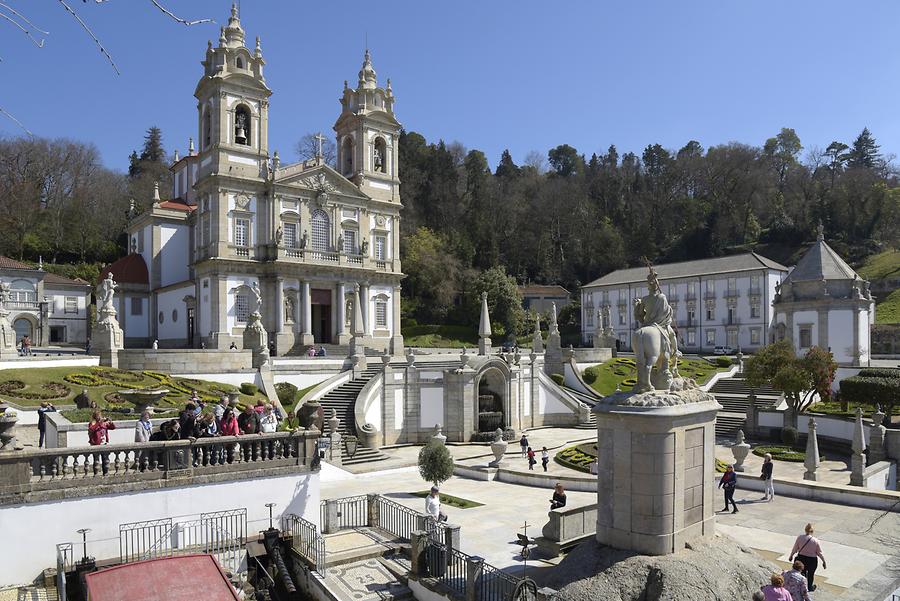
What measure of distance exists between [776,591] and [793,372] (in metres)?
23.6

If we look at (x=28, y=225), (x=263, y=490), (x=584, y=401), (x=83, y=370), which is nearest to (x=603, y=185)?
(x=584, y=401)

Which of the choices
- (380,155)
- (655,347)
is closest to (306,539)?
(655,347)

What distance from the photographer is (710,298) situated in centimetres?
6284

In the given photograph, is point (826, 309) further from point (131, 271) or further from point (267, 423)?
point (131, 271)

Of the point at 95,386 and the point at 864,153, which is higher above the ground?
the point at 864,153

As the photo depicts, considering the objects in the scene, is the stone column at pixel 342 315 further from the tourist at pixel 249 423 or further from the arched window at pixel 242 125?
the tourist at pixel 249 423

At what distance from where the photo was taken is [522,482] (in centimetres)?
2136

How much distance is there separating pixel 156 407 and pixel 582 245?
68.2m

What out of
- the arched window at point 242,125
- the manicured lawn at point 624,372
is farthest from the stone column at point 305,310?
the manicured lawn at point 624,372

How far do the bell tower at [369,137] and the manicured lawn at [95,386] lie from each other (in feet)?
75.6

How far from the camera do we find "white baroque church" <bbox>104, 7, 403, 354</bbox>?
3941cm

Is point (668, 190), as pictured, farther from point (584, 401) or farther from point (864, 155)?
point (584, 401)

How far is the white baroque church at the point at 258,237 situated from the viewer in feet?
129

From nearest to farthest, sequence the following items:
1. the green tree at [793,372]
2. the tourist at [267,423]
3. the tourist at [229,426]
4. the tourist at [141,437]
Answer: the tourist at [141,437] → the tourist at [229,426] → the tourist at [267,423] → the green tree at [793,372]
